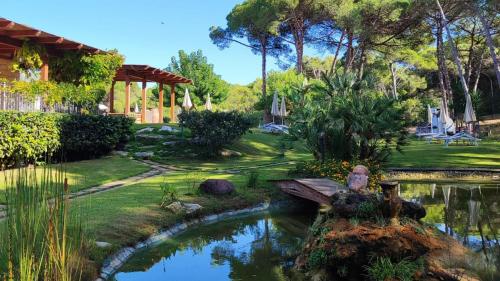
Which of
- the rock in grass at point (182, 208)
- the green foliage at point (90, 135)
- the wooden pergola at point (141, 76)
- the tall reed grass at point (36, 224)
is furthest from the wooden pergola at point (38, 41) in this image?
the tall reed grass at point (36, 224)

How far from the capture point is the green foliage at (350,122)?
35.1 ft

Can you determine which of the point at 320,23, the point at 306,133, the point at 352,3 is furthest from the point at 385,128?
the point at 320,23

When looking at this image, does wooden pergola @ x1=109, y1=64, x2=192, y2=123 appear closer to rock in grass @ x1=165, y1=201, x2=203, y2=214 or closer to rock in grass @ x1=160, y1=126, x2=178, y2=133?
rock in grass @ x1=160, y1=126, x2=178, y2=133

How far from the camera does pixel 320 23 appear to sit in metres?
30.9

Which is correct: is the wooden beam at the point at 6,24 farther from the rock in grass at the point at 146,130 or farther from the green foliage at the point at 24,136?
the rock in grass at the point at 146,130

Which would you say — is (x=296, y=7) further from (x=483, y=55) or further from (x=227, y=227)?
(x=227, y=227)

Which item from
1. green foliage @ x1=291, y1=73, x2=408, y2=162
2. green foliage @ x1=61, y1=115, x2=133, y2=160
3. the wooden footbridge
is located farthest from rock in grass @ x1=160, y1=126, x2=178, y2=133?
the wooden footbridge

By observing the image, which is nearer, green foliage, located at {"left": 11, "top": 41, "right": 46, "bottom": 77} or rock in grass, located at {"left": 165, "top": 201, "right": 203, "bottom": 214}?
rock in grass, located at {"left": 165, "top": 201, "right": 203, "bottom": 214}

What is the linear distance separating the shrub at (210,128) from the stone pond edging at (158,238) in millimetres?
6652

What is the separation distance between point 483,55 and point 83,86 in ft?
98.7

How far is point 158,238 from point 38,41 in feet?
34.5

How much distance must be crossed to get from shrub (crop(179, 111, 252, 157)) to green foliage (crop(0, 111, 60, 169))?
16.1 ft

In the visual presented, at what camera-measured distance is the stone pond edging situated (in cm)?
537

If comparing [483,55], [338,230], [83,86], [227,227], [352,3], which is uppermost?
[352,3]
